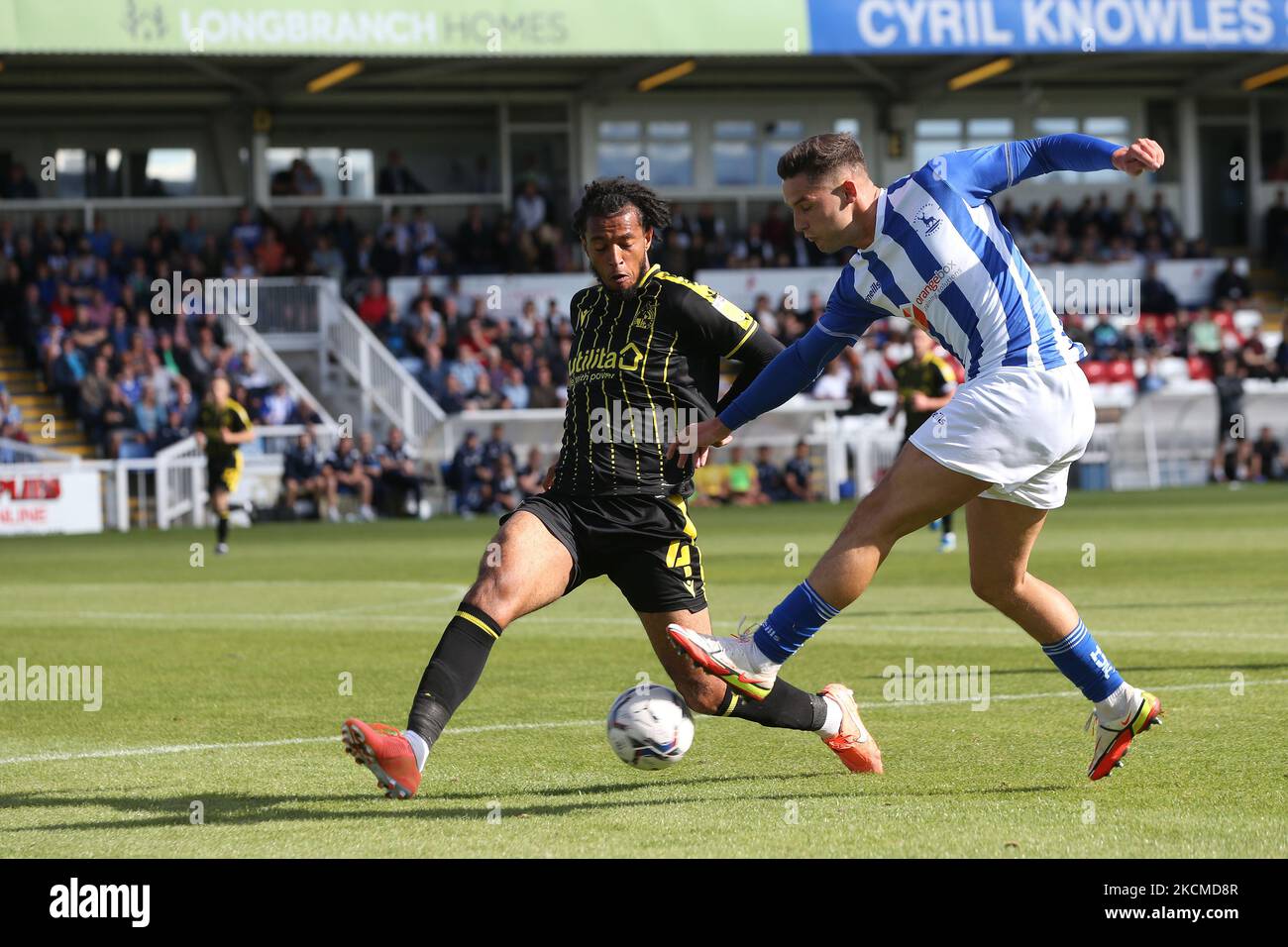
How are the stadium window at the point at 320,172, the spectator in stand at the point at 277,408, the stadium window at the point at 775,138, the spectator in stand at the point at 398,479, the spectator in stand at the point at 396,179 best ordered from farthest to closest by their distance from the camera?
1. the stadium window at the point at 775,138
2. the spectator in stand at the point at 396,179
3. the stadium window at the point at 320,172
4. the spectator in stand at the point at 277,408
5. the spectator in stand at the point at 398,479

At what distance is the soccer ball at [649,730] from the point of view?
20.4ft

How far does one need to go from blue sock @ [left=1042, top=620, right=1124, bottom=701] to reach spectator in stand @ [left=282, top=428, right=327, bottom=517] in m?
23.7

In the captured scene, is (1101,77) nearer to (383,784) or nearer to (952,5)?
(952,5)

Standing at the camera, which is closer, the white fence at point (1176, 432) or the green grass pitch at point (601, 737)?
the green grass pitch at point (601, 737)

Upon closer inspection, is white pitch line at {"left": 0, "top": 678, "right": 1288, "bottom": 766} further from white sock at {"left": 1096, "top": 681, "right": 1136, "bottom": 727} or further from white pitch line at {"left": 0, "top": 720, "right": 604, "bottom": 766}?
white sock at {"left": 1096, "top": 681, "right": 1136, "bottom": 727}

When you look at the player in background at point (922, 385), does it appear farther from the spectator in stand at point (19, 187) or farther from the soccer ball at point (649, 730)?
the spectator in stand at point (19, 187)

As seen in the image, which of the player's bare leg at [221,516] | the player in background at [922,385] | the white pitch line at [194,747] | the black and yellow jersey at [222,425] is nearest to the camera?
the white pitch line at [194,747]

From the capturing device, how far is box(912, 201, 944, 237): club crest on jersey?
596 cm

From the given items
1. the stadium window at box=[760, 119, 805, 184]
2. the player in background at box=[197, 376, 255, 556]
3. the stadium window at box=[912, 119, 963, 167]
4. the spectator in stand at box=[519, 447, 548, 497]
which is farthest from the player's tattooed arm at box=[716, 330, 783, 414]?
the stadium window at box=[912, 119, 963, 167]

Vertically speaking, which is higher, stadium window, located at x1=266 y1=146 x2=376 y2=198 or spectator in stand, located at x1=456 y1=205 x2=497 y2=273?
stadium window, located at x1=266 y1=146 x2=376 y2=198

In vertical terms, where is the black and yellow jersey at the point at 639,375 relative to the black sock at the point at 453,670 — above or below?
above

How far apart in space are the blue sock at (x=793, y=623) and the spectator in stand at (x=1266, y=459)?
28517 mm

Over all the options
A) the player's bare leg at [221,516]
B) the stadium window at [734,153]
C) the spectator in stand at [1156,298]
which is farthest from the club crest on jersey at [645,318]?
the stadium window at [734,153]
